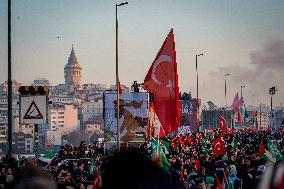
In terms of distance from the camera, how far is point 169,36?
11766 millimetres

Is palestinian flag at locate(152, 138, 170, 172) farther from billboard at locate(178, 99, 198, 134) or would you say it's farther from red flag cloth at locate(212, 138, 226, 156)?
billboard at locate(178, 99, 198, 134)

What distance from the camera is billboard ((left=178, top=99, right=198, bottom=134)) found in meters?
48.3

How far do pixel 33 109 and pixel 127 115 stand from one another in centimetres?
2480

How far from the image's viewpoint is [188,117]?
5112cm

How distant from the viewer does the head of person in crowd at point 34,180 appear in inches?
53.9

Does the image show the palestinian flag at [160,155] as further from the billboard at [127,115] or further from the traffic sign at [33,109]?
the billboard at [127,115]

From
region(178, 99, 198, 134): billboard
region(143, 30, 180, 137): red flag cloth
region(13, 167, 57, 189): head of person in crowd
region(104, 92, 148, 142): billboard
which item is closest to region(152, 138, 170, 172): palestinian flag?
region(13, 167, 57, 189): head of person in crowd

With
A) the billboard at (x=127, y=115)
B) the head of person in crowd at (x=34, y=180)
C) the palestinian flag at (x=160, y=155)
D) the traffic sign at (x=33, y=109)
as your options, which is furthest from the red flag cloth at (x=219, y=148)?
the head of person in crowd at (x=34, y=180)

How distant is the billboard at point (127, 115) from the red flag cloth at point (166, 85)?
1901 centimetres

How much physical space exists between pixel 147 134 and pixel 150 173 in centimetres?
3175

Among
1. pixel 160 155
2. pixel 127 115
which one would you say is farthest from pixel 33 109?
pixel 127 115

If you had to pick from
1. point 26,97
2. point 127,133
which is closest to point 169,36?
point 26,97

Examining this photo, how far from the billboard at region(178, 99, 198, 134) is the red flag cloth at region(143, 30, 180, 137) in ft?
117

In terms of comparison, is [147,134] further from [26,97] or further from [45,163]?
[26,97]
